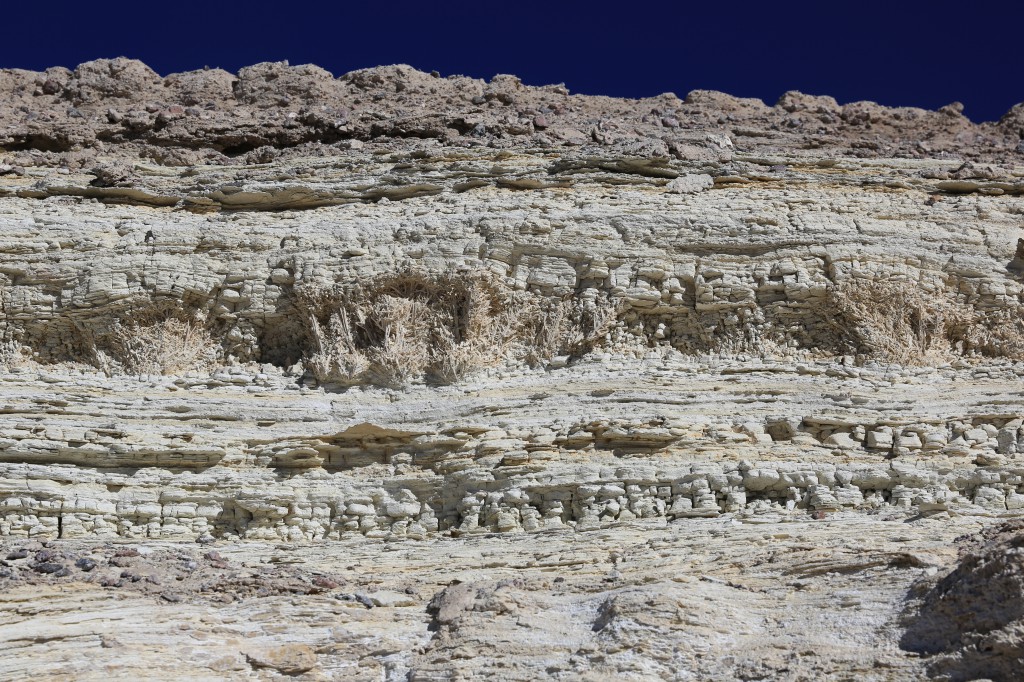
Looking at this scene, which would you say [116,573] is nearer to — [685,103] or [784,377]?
[784,377]

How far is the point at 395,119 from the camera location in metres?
19.8

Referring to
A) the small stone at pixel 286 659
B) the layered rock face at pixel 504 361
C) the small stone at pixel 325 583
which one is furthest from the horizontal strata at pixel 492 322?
the small stone at pixel 286 659

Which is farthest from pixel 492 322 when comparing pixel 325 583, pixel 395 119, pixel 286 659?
pixel 286 659

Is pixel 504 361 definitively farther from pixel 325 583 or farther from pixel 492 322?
pixel 325 583

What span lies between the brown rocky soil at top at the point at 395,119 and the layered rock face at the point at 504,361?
9cm

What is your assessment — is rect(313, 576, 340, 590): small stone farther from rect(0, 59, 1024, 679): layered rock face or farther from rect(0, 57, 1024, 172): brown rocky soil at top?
rect(0, 57, 1024, 172): brown rocky soil at top

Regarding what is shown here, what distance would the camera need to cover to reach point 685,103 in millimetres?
21953

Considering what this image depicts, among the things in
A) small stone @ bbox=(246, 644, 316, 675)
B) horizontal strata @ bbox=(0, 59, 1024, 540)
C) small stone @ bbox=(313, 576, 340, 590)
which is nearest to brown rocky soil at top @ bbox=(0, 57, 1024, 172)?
horizontal strata @ bbox=(0, 59, 1024, 540)

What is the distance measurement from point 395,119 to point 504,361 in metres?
6.19

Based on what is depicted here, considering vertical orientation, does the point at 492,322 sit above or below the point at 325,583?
above

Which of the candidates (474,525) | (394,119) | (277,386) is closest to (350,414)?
(277,386)

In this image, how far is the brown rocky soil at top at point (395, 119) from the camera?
19.2 meters

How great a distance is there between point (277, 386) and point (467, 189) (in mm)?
4237

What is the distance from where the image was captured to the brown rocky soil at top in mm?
19188
